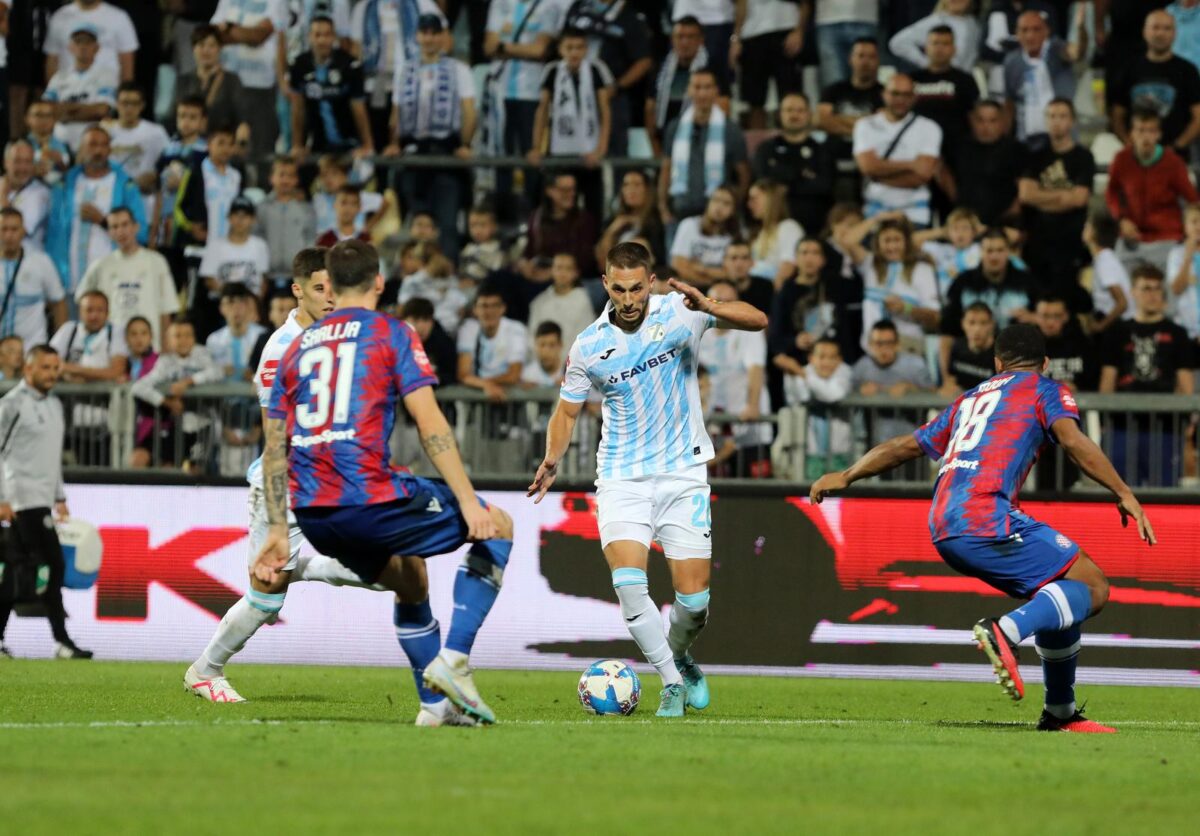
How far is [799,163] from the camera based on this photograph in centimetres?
1873

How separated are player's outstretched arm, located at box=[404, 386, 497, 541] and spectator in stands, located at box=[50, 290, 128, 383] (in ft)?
31.9

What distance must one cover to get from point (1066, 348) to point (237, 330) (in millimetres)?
7253

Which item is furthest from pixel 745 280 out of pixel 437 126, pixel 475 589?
pixel 475 589

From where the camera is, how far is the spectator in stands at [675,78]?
19516 mm

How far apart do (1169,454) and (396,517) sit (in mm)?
8577

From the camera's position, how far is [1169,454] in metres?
14.9

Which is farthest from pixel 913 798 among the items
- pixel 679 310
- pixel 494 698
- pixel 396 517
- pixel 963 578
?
pixel 963 578

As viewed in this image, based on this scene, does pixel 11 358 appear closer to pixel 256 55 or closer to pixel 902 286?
pixel 256 55

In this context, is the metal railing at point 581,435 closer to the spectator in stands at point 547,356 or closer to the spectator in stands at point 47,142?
the spectator in stands at point 547,356

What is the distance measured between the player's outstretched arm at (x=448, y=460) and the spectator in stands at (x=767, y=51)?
12335mm

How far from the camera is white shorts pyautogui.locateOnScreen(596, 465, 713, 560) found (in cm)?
1067

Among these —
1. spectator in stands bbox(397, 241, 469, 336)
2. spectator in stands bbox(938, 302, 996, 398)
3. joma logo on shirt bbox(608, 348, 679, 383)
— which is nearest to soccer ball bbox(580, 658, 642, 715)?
joma logo on shirt bbox(608, 348, 679, 383)

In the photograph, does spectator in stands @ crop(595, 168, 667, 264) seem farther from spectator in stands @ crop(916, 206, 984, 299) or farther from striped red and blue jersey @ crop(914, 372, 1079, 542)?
striped red and blue jersey @ crop(914, 372, 1079, 542)

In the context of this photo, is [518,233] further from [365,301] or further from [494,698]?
[365,301]
